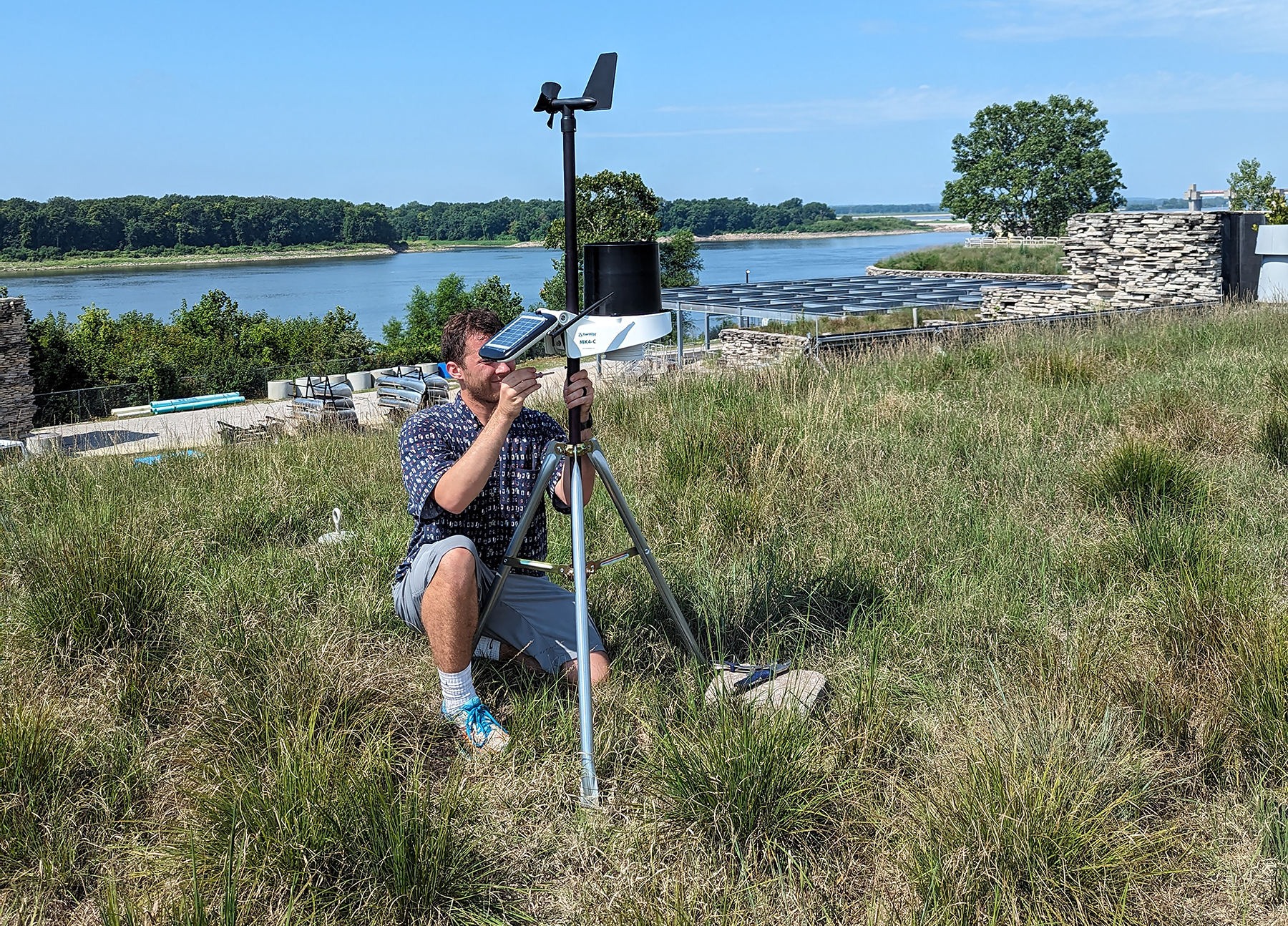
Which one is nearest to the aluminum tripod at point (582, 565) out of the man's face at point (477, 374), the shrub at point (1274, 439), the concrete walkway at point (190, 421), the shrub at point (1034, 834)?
the man's face at point (477, 374)

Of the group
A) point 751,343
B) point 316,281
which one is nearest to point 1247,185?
point 751,343

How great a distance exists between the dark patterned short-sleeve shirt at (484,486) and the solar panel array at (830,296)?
23309 millimetres

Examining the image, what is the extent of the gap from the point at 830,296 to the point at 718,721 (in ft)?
106

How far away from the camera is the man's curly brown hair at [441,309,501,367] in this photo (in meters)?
2.52

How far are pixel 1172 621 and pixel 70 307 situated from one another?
103003mm

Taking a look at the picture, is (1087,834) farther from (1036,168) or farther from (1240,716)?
(1036,168)

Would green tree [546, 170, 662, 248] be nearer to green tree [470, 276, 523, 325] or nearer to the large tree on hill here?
green tree [470, 276, 523, 325]

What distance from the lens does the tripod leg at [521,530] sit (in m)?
2.36

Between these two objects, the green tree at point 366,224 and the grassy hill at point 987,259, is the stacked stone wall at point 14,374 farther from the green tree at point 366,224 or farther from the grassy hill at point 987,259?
the green tree at point 366,224

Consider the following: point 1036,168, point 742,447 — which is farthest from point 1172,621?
point 1036,168

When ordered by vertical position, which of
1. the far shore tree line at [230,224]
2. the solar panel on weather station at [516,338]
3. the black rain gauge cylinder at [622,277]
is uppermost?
the far shore tree line at [230,224]

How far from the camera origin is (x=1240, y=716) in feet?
7.25

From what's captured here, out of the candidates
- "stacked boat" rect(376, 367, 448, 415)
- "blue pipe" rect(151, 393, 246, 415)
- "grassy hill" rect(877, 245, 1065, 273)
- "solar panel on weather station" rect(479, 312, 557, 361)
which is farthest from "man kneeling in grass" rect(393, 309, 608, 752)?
"grassy hill" rect(877, 245, 1065, 273)

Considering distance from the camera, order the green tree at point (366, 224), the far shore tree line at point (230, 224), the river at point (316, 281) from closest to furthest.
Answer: the river at point (316, 281) < the far shore tree line at point (230, 224) < the green tree at point (366, 224)
